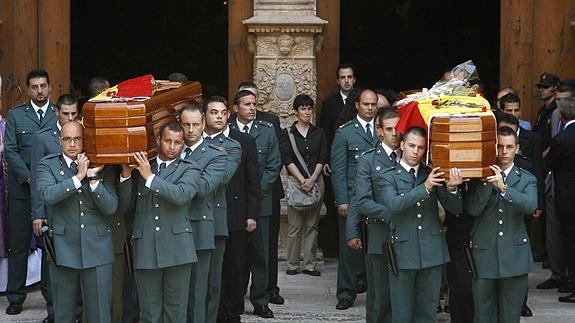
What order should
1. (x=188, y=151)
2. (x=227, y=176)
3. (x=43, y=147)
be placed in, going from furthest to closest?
1. (x=43, y=147)
2. (x=227, y=176)
3. (x=188, y=151)

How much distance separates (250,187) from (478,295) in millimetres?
2144

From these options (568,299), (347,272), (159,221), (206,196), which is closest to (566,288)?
(568,299)

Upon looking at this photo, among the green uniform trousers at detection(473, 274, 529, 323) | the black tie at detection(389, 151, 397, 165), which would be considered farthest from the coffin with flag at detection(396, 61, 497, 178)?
the green uniform trousers at detection(473, 274, 529, 323)

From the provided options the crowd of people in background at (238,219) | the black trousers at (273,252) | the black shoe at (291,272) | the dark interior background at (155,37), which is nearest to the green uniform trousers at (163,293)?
the crowd of people in background at (238,219)

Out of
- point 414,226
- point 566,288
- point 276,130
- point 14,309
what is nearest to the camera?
point 414,226

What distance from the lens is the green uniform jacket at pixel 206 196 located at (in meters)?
8.64

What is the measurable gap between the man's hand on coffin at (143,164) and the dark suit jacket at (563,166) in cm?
437

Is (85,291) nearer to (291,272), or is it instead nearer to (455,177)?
(455,177)

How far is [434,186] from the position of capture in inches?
322

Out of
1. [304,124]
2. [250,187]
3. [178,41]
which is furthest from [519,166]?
[178,41]

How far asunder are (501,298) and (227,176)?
217cm

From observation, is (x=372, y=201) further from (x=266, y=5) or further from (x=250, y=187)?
(x=266, y=5)

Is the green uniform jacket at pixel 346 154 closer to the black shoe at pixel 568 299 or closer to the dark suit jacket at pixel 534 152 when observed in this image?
the dark suit jacket at pixel 534 152

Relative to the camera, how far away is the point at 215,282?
927 cm
